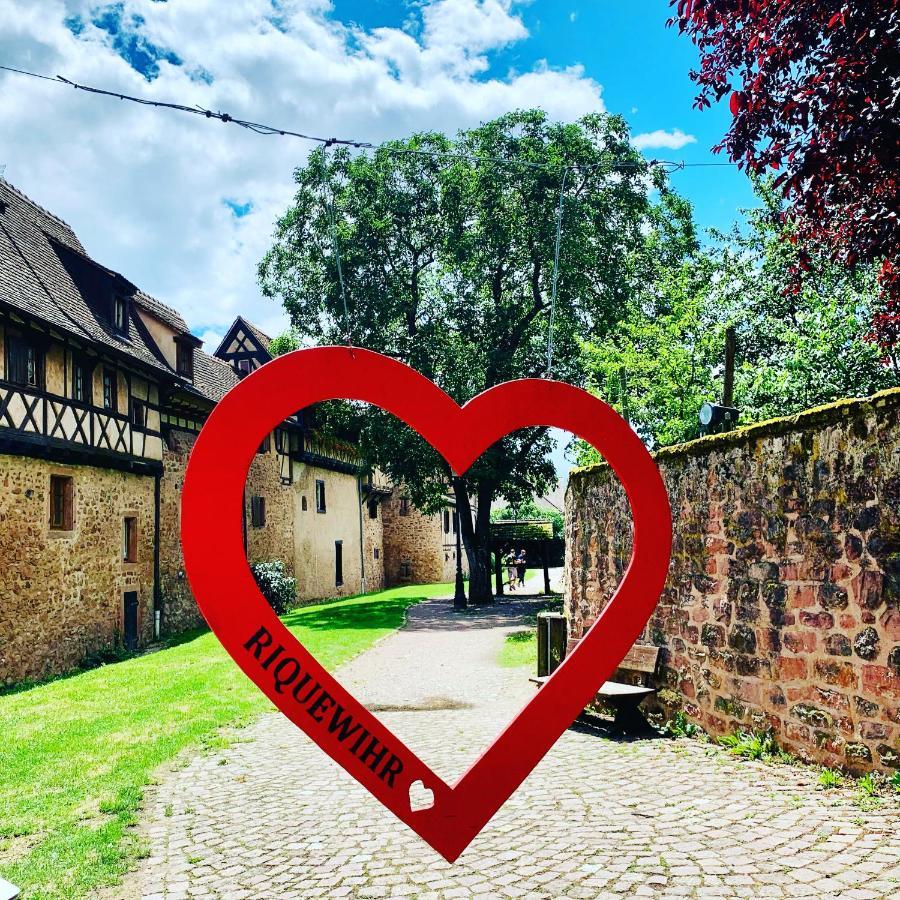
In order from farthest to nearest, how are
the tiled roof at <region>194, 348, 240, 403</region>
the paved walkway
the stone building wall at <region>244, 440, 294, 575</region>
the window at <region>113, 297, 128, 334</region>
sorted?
the stone building wall at <region>244, 440, 294, 575</region>
the tiled roof at <region>194, 348, 240, 403</region>
the window at <region>113, 297, 128, 334</region>
the paved walkway

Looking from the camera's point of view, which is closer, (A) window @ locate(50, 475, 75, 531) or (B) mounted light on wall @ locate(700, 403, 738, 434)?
(B) mounted light on wall @ locate(700, 403, 738, 434)

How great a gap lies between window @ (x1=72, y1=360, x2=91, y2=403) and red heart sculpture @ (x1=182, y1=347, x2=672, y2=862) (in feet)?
47.9

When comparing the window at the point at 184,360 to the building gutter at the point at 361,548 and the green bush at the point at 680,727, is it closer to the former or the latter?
the building gutter at the point at 361,548

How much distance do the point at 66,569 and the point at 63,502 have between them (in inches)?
51.0

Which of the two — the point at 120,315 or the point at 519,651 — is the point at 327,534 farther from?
the point at 519,651

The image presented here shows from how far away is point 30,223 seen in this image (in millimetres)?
18438

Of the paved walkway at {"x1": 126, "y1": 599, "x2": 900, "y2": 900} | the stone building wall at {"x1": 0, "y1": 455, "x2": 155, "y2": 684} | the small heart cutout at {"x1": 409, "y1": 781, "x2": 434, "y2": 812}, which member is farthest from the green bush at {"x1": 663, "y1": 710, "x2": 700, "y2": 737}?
the stone building wall at {"x1": 0, "y1": 455, "x2": 155, "y2": 684}

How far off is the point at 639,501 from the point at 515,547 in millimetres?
25025

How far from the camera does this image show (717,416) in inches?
334

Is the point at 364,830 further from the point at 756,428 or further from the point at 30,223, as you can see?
the point at 30,223

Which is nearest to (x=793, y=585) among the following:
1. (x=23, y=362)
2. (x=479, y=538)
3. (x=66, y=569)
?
(x=23, y=362)


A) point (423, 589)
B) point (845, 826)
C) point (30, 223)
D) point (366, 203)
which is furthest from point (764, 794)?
point (423, 589)

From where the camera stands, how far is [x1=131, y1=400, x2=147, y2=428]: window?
19.3 meters

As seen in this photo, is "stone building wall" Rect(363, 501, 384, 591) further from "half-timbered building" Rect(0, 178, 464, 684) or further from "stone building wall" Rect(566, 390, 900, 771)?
"stone building wall" Rect(566, 390, 900, 771)
